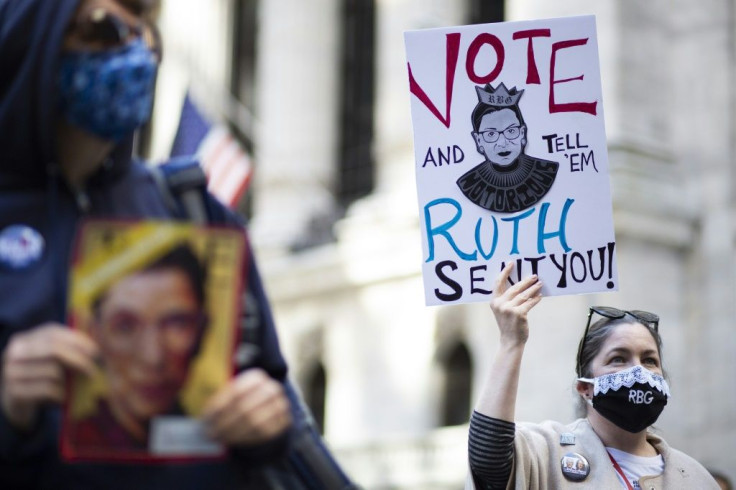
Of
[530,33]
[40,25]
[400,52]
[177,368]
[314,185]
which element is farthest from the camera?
[314,185]

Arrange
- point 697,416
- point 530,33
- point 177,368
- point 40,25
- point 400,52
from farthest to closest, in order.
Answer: point 400,52
point 697,416
point 530,33
point 40,25
point 177,368

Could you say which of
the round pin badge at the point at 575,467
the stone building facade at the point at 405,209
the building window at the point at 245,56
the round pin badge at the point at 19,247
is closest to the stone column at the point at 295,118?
the stone building facade at the point at 405,209

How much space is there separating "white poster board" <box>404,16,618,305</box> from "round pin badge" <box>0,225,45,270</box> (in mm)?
2429

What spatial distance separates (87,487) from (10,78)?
2.34 ft

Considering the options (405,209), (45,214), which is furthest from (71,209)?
(405,209)

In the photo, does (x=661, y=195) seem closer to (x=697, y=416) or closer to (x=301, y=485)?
(x=697, y=416)

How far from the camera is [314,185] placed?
83.9ft

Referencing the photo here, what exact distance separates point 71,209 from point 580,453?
99.6 inches

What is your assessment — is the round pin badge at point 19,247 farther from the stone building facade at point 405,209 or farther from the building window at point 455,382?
the building window at point 455,382

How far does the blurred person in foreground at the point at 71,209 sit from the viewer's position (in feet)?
7.11

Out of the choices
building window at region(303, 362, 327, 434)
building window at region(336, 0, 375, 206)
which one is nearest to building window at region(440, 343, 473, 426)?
building window at region(303, 362, 327, 434)

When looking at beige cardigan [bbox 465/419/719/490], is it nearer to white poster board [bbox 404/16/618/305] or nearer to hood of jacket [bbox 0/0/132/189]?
white poster board [bbox 404/16/618/305]

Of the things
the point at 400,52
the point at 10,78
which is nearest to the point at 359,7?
the point at 400,52

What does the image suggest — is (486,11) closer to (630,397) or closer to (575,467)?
(630,397)
